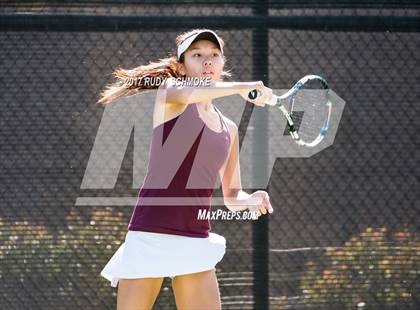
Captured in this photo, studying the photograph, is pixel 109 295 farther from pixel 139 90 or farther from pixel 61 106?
pixel 139 90

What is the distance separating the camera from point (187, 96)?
343 centimetres

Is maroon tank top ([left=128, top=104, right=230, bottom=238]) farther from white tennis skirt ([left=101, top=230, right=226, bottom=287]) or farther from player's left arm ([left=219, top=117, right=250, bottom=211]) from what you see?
player's left arm ([left=219, top=117, right=250, bottom=211])

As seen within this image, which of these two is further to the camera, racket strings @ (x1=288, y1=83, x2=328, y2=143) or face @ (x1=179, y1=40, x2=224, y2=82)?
racket strings @ (x1=288, y1=83, x2=328, y2=143)

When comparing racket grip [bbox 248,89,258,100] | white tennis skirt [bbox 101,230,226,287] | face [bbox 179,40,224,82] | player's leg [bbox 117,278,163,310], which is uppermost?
face [bbox 179,40,224,82]

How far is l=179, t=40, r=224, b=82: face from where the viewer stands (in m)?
3.66

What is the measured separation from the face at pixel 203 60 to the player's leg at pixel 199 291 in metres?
0.83

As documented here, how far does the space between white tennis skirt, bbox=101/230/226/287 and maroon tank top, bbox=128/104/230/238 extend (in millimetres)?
36

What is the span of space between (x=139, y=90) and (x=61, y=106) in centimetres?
108

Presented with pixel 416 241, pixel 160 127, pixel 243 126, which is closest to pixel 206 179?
pixel 160 127

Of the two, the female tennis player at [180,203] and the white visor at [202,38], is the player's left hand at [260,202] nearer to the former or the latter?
the female tennis player at [180,203]

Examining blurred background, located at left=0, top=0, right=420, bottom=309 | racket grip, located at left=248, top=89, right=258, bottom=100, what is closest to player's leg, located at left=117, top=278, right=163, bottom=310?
racket grip, located at left=248, top=89, right=258, bottom=100

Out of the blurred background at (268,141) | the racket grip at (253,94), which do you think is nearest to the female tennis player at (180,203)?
the racket grip at (253,94)

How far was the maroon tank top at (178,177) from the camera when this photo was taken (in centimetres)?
355

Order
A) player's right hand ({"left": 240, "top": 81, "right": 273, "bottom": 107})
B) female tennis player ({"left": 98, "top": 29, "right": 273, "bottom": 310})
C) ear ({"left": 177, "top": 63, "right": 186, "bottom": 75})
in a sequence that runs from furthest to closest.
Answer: ear ({"left": 177, "top": 63, "right": 186, "bottom": 75}) < female tennis player ({"left": 98, "top": 29, "right": 273, "bottom": 310}) < player's right hand ({"left": 240, "top": 81, "right": 273, "bottom": 107})
